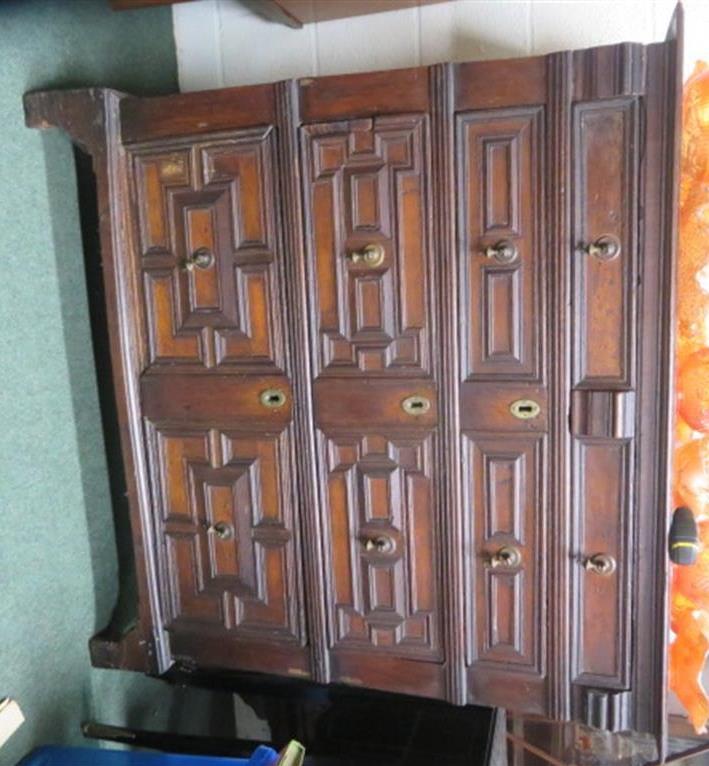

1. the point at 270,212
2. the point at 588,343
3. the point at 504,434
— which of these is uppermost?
the point at 270,212

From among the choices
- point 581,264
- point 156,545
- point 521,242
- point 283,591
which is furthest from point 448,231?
point 156,545

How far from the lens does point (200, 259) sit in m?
1.31

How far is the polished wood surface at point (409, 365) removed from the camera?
114 cm

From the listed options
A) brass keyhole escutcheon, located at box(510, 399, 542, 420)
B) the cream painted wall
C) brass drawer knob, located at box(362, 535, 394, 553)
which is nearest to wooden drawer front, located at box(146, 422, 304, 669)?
brass drawer knob, located at box(362, 535, 394, 553)

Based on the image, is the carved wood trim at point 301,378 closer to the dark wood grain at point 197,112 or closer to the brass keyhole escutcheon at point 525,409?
the dark wood grain at point 197,112

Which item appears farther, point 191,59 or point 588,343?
point 191,59

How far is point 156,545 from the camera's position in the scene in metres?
1.46

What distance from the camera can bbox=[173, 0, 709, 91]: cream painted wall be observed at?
1.42 m

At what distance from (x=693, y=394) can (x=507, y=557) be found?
1.59ft

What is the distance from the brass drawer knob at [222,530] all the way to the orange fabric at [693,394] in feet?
3.06

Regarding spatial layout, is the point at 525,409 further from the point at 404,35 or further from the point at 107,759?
the point at 107,759

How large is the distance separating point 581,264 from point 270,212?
60 cm

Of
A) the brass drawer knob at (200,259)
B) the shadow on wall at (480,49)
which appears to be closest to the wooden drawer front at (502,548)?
the brass drawer knob at (200,259)

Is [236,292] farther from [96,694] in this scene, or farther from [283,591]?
[96,694]
